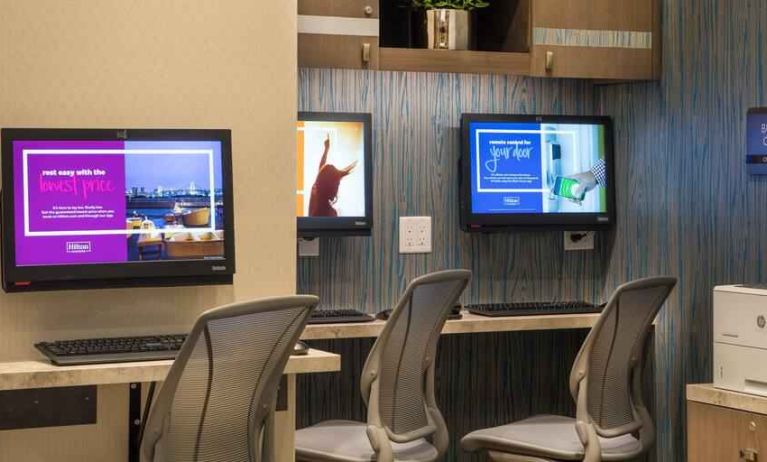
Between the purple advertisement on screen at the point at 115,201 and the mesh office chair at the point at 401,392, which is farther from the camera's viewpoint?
the mesh office chair at the point at 401,392

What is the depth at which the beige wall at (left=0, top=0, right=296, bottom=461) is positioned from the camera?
10.2 feet

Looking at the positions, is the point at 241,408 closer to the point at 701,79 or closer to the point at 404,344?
the point at 404,344

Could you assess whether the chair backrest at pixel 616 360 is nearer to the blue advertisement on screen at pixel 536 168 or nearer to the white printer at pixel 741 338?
the white printer at pixel 741 338

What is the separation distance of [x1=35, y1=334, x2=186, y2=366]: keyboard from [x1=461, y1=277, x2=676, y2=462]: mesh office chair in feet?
4.25

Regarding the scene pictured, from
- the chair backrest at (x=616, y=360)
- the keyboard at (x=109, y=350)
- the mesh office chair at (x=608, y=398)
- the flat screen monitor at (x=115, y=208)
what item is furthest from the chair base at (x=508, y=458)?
the keyboard at (x=109, y=350)

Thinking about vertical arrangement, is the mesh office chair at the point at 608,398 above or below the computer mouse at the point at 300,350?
below

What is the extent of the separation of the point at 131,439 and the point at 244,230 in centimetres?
66

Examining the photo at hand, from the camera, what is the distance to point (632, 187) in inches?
182

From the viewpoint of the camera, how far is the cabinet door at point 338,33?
162 inches

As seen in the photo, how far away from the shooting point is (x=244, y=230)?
3.35 m

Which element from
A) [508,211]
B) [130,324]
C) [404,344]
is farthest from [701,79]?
[130,324]

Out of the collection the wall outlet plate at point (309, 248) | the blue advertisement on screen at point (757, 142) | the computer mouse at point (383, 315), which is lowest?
the computer mouse at point (383, 315)

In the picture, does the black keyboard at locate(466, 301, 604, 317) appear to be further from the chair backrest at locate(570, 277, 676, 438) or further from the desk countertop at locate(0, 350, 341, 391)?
the desk countertop at locate(0, 350, 341, 391)

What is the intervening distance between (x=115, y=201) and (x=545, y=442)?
1582mm
